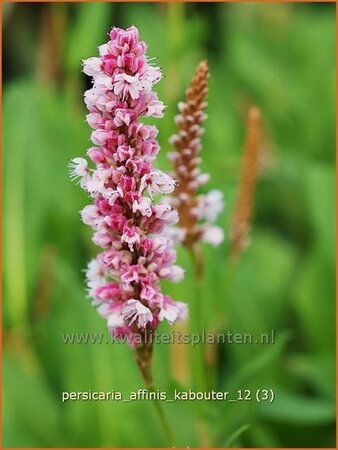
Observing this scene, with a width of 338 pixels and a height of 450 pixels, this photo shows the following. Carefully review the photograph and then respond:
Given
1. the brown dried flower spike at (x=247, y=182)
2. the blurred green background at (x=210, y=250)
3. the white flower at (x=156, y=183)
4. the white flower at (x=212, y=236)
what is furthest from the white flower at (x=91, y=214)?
the brown dried flower spike at (x=247, y=182)

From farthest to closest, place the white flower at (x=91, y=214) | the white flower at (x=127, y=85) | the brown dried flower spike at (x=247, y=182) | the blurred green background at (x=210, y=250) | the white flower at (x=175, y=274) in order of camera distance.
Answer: the blurred green background at (x=210, y=250)
the brown dried flower spike at (x=247, y=182)
the white flower at (x=175, y=274)
the white flower at (x=91, y=214)
the white flower at (x=127, y=85)

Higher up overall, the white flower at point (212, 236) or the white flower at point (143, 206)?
the white flower at point (212, 236)

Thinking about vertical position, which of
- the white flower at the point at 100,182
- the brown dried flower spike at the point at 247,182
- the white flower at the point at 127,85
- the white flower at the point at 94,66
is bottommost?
the white flower at the point at 100,182

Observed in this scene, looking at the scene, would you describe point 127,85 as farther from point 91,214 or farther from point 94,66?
point 91,214

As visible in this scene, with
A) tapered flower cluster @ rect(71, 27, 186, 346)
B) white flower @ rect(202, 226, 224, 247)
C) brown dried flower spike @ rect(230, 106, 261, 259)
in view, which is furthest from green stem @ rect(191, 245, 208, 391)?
tapered flower cluster @ rect(71, 27, 186, 346)

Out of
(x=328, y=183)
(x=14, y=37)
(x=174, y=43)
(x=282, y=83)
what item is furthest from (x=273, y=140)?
(x=14, y=37)

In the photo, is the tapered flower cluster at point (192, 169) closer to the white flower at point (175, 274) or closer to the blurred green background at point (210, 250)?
the white flower at point (175, 274)

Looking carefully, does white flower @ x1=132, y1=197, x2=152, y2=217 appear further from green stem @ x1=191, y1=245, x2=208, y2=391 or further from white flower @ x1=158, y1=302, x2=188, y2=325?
green stem @ x1=191, y1=245, x2=208, y2=391

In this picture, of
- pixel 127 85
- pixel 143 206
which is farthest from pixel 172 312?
pixel 127 85
